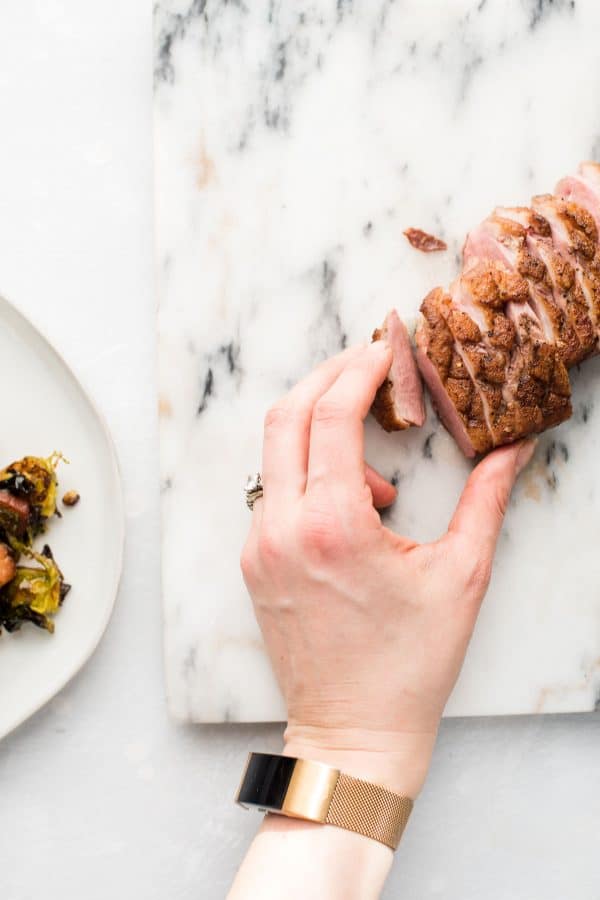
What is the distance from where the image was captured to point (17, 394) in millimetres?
2232

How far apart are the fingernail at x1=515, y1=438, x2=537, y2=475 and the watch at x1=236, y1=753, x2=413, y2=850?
77 centimetres

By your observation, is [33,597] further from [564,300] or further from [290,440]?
[564,300]

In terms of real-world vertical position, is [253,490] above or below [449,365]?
below

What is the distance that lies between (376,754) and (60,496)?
37.6 inches

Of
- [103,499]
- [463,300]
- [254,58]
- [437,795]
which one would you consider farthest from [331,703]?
[254,58]

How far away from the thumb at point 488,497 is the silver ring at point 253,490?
428 millimetres

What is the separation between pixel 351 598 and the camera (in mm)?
1853

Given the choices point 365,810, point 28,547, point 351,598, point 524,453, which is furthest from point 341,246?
point 365,810

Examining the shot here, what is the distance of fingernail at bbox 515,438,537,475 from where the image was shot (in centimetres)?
211

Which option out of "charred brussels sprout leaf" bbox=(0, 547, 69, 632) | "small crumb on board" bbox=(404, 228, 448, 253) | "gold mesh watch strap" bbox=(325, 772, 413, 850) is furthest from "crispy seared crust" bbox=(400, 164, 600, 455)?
"charred brussels sprout leaf" bbox=(0, 547, 69, 632)

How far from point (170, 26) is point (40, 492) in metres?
1.16

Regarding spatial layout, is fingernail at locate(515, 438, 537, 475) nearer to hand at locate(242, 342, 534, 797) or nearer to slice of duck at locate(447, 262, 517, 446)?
slice of duck at locate(447, 262, 517, 446)

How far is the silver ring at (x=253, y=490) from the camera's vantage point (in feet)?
6.82

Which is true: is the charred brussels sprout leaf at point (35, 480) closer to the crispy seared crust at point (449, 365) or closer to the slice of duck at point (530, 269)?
the crispy seared crust at point (449, 365)
